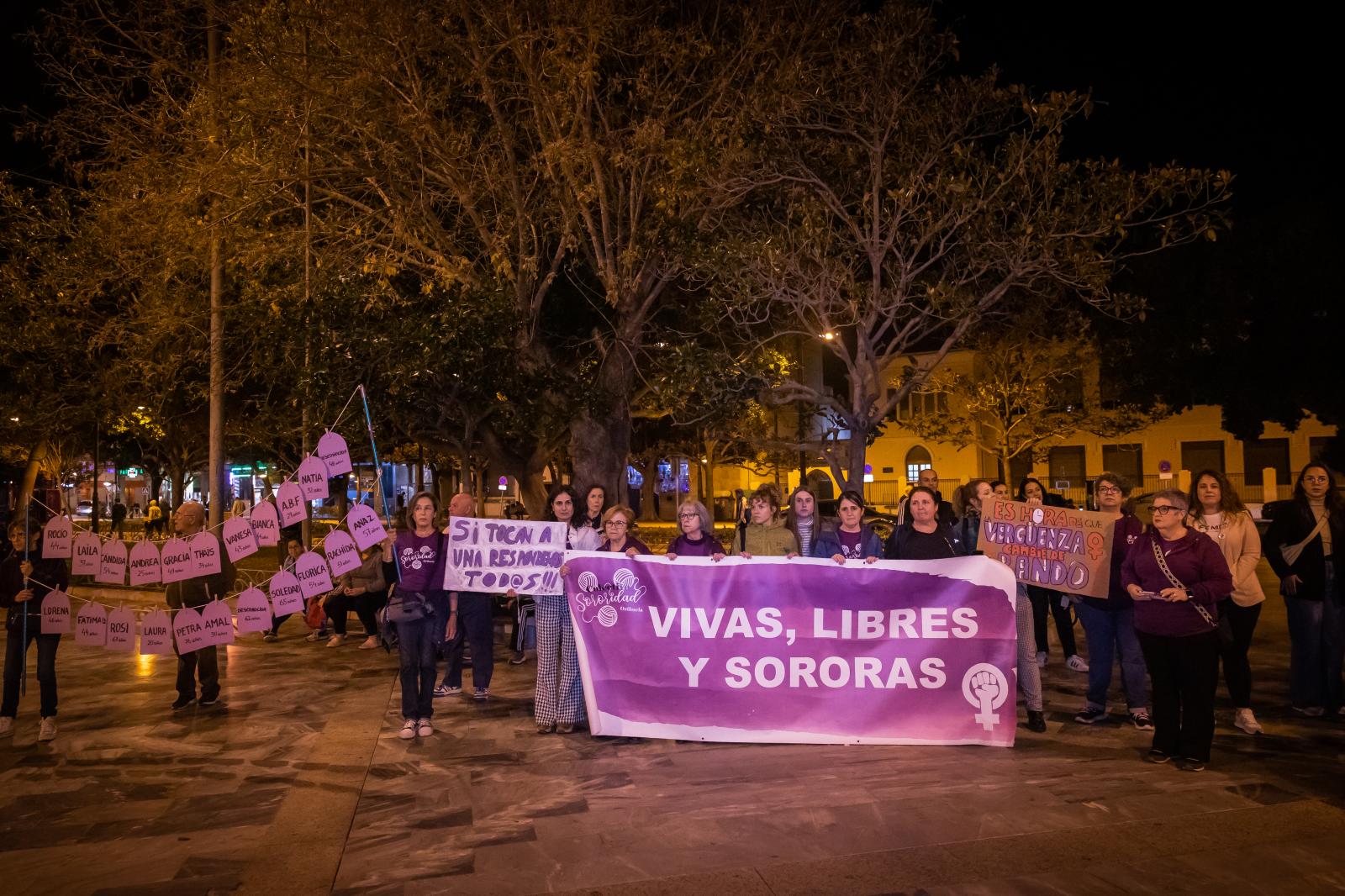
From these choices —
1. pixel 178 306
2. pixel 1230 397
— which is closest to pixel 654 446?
pixel 1230 397

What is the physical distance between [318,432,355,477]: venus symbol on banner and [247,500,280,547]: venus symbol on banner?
0.60 metres

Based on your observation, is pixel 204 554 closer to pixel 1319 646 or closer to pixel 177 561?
pixel 177 561

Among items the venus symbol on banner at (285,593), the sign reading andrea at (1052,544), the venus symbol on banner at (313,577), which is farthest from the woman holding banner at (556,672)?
the sign reading andrea at (1052,544)

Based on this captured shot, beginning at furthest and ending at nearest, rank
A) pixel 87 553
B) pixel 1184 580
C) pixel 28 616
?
pixel 87 553 < pixel 28 616 < pixel 1184 580

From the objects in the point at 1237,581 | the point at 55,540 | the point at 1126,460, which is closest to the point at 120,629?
the point at 55,540

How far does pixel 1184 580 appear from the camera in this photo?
20.3 feet

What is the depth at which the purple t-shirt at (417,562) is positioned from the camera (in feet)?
24.4

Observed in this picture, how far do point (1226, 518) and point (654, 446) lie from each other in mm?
34400

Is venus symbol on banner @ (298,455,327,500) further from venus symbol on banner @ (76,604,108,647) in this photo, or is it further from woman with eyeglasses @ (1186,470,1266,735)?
woman with eyeglasses @ (1186,470,1266,735)

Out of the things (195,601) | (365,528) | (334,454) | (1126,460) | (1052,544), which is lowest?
(195,601)

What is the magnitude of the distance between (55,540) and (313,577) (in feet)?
6.66

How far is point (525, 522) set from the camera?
27.2 ft

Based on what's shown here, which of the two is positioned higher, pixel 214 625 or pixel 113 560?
pixel 113 560

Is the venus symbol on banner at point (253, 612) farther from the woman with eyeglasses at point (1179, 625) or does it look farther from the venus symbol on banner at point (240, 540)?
the woman with eyeglasses at point (1179, 625)
